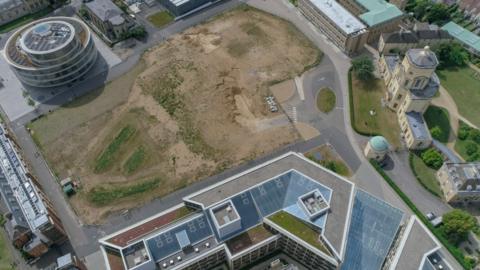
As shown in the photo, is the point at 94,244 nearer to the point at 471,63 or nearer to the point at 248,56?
the point at 248,56

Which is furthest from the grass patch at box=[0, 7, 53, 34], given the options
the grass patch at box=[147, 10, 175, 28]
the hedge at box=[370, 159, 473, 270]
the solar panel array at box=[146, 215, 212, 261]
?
the hedge at box=[370, 159, 473, 270]

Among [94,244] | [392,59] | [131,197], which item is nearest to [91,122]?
[131,197]

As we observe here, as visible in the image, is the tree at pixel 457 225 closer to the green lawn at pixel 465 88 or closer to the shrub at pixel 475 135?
the shrub at pixel 475 135

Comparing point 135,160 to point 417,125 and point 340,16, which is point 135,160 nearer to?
point 417,125

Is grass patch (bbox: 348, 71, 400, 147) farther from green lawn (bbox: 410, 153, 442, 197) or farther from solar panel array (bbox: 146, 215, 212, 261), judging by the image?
solar panel array (bbox: 146, 215, 212, 261)

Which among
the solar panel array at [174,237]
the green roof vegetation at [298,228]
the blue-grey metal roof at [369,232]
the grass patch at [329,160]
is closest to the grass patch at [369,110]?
the grass patch at [329,160]

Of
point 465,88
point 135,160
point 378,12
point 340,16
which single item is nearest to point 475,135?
point 465,88
